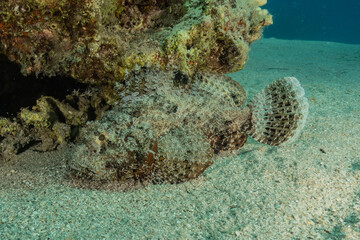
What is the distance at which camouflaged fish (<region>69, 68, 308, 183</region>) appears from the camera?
3.20 meters

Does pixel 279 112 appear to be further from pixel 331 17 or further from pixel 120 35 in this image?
pixel 331 17

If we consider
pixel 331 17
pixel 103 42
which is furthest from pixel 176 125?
pixel 331 17

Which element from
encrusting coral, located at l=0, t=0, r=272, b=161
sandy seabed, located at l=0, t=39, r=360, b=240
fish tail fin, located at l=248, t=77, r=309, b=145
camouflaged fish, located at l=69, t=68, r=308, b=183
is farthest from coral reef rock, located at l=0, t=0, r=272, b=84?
sandy seabed, located at l=0, t=39, r=360, b=240

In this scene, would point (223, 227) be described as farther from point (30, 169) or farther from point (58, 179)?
point (30, 169)

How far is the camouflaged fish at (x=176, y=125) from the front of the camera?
126 inches

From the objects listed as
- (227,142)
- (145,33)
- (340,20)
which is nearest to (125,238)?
(227,142)

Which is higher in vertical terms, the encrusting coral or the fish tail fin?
the encrusting coral

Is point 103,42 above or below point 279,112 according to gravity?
above

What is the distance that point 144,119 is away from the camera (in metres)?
3.39

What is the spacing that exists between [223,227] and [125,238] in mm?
891

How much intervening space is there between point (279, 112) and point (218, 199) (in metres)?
1.72

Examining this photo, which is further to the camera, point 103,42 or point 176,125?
point 176,125

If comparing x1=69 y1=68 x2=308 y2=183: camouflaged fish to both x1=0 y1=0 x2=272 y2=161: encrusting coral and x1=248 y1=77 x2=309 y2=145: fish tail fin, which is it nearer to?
x1=248 y1=77 x2=309 y2=145: fish tail fin

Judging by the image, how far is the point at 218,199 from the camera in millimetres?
3066
